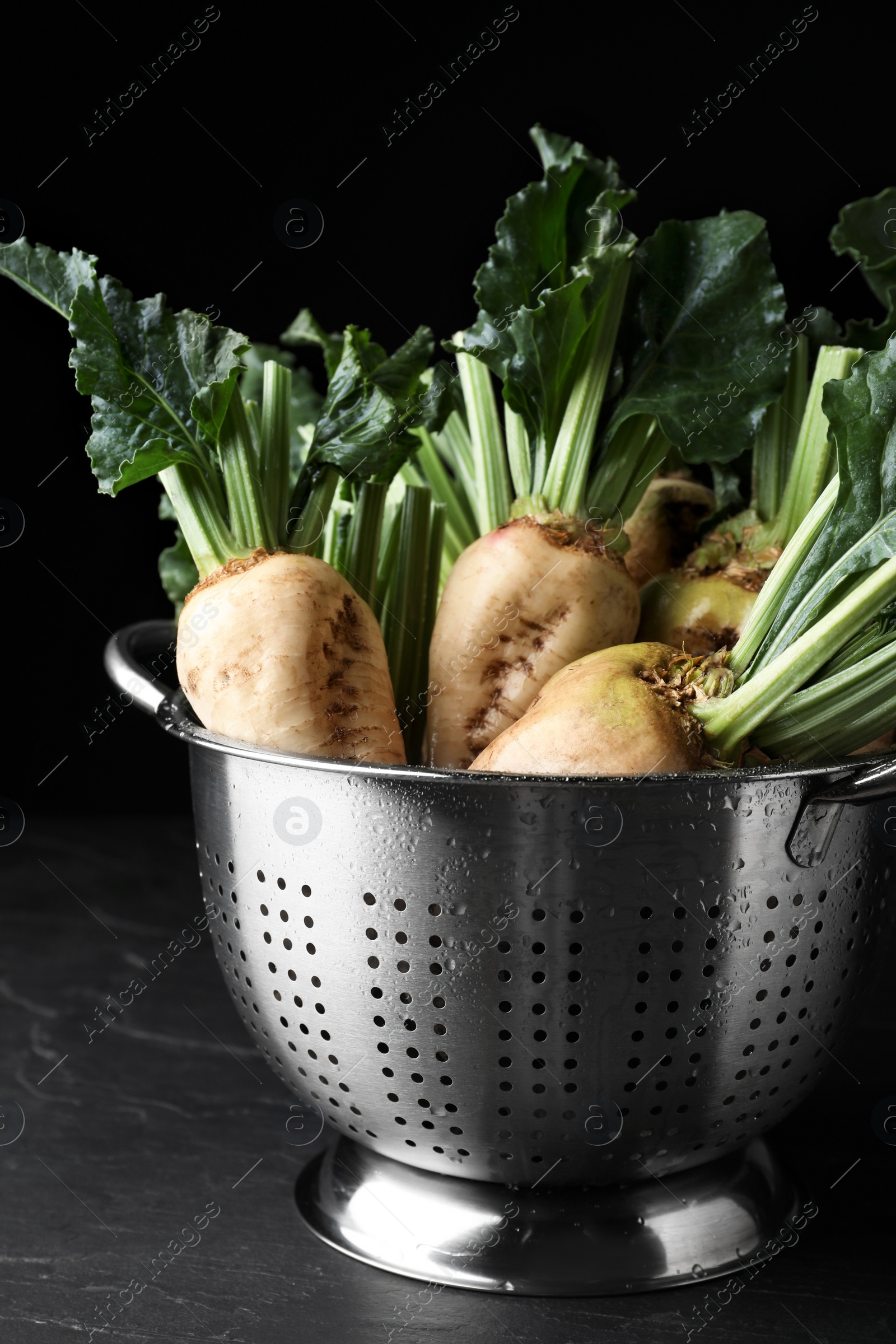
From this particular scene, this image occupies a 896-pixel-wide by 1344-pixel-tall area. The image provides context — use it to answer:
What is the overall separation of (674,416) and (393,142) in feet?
3.41

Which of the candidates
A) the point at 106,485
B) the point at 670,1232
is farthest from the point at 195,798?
the point at 670,1232

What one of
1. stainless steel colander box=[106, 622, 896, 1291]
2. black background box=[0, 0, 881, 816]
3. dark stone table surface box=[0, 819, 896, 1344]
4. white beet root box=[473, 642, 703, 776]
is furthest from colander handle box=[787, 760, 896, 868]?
black background box=[0, 0, 881, 816]

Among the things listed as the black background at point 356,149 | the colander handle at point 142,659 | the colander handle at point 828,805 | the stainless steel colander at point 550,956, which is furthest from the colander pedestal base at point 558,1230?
the black background at point 356,149

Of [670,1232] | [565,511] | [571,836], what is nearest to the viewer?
[571,836]

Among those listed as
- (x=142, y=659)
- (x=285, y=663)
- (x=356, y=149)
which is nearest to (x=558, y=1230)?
(x=285, y=663)

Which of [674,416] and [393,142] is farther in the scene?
[393,142]

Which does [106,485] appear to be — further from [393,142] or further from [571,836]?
[393,142]

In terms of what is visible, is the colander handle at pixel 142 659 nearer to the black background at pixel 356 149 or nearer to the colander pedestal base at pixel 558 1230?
the colander pedestal base at pixel 558 1230

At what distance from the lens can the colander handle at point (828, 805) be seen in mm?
928

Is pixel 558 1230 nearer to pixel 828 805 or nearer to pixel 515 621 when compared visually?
pixel 828 805

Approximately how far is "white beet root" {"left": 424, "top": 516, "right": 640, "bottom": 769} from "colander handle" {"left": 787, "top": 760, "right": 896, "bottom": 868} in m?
0.33

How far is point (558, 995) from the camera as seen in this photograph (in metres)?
0.95

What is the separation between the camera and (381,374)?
1327mm

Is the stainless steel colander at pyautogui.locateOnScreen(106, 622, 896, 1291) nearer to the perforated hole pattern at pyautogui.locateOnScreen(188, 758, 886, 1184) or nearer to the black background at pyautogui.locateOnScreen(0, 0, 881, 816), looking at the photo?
the perforated hole pattern at pyautogui.locateOnScreen(188, 758, 886, 1184)
